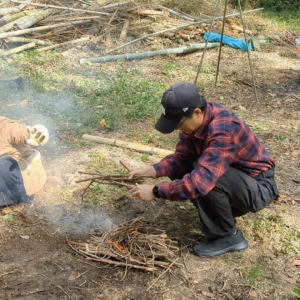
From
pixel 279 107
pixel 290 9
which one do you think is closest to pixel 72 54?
pixel 279 107

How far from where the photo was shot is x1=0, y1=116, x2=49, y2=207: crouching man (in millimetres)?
3447

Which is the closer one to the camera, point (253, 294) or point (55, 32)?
point (253, 294)

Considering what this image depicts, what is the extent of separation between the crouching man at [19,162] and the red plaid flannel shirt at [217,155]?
1.53 metres

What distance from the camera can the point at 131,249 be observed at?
9.70 ft

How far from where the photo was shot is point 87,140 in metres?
5.15

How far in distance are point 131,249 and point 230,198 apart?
3.04ft

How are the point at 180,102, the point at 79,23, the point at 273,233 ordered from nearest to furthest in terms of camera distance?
the point at 180,102 → the point at 273,233 → the point at 79,23

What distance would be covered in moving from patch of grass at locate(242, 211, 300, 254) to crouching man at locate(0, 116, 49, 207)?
7.22 ft

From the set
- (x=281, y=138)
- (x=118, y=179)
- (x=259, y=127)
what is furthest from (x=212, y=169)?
(x=259, y=127)

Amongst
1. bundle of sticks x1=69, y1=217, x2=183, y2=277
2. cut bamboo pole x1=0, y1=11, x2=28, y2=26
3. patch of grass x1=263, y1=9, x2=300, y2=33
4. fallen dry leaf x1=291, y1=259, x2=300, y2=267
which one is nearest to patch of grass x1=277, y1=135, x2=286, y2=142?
fallen dry leaf x1=291, y1=259, x2=300, y2=267

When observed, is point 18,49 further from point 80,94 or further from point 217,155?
point 217,155

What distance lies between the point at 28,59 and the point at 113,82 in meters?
2.39

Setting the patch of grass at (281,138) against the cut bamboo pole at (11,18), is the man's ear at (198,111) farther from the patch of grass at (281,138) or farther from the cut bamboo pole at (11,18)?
the cut bamboo pole at (11,18)

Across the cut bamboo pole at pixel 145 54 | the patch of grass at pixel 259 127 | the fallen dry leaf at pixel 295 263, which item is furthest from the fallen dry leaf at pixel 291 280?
the cut bamboo pole at pixel 145 54
